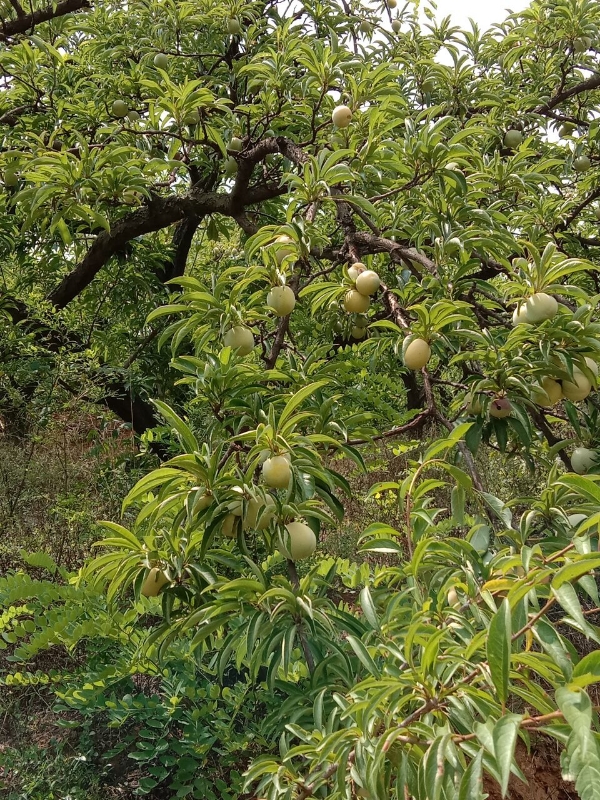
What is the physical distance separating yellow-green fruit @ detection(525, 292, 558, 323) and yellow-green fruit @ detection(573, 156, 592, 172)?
7.03ft

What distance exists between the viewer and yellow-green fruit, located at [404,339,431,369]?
1.27m

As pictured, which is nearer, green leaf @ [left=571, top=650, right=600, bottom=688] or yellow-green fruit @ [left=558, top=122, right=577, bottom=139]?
green leaf @ [left=571, top=650, right=600, bottom=688]

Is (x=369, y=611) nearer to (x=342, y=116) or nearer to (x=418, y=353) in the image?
(x=418, y=353)

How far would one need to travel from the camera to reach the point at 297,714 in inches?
43.7

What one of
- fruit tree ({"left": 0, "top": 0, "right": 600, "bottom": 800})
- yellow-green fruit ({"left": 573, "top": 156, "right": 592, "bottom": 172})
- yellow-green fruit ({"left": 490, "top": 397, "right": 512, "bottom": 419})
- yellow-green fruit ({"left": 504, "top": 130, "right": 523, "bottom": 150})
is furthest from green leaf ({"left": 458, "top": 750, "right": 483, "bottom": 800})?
yellow-green fruit ({"left": 573, "top": 156, "right": 592, "bottom": 172})

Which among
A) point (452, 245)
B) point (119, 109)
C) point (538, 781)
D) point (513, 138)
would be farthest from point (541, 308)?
point (119, 109)

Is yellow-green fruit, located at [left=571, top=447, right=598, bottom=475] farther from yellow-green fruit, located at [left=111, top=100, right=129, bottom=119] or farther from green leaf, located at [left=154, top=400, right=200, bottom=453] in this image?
yellow-green fruit, located at [left=111, top=100, right=129, bottom=119]

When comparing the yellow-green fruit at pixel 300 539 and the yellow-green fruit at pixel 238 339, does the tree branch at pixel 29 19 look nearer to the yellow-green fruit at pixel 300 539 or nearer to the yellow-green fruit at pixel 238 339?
the yellow-green fruit at pixel 238 339

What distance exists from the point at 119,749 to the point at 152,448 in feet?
5.85

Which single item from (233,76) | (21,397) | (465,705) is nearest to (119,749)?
(465,705)

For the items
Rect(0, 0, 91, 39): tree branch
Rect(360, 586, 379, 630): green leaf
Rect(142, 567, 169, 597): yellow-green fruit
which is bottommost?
Rect(142, 567, 169, 597): yellow-green fruit

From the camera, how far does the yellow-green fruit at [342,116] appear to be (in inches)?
72.2

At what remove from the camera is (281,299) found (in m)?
1.30

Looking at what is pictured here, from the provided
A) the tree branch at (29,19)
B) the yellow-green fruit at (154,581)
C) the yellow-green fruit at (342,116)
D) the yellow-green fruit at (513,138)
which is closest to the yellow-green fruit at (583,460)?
the yellow-green fruit at (154,581)
